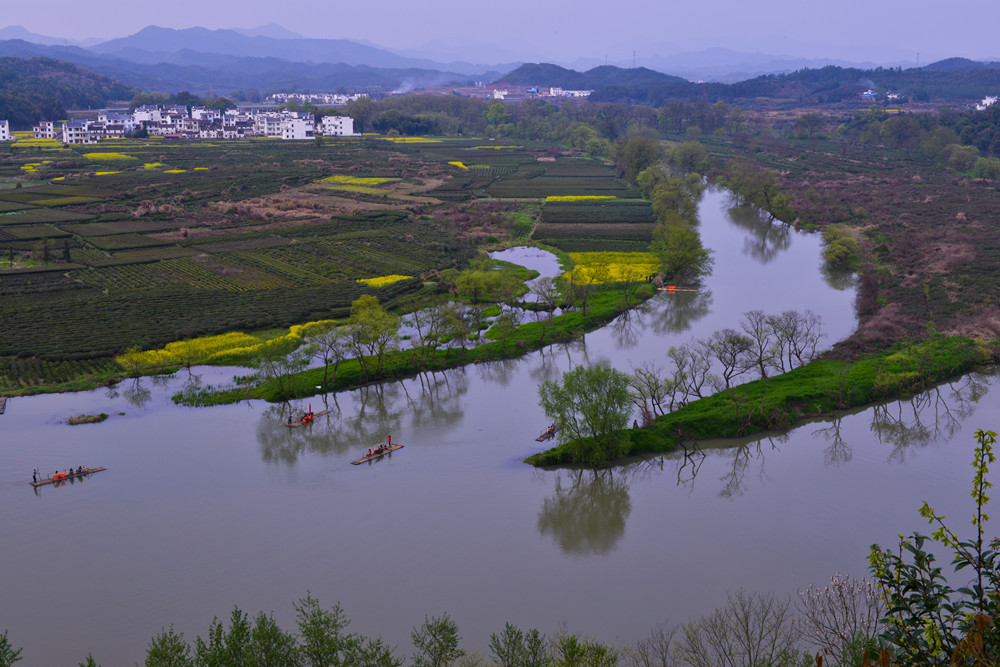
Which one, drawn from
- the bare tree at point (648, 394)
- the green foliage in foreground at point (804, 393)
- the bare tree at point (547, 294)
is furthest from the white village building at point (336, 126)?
the bare tree at point (648, 394)

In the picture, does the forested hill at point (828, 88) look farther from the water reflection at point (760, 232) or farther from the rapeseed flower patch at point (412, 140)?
the water reflection at point (760, 232)

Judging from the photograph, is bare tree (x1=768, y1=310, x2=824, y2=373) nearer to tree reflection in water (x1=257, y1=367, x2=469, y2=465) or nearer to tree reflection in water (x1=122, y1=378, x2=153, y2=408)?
tree reflection in water (x1=257, y1=367, x2=469, y2=465)

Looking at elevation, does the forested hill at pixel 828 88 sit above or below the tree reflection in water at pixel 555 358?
above

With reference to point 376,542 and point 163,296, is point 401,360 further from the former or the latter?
point 163,296

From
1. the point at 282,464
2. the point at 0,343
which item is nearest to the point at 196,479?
the point at 282,464

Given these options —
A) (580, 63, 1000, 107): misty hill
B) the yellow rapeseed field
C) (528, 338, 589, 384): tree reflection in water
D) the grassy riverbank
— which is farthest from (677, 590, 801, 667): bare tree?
(580, 63, 1000, 107): misty hill
